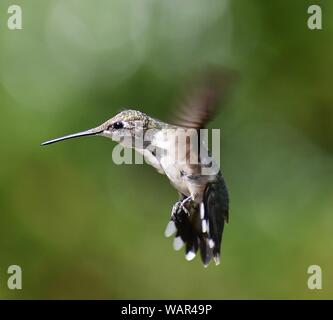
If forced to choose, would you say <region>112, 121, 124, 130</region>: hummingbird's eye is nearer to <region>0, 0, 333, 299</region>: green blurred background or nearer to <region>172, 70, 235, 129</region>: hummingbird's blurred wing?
<region>172, 70, 235, 129</region>: hummingbird's blurred wing

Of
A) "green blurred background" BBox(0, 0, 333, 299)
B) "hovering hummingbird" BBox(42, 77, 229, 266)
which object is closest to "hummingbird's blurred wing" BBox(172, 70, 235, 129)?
"hovering hummingbird" BBox(42, 77, 229, 266)

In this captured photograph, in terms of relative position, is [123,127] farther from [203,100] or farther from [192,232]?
[192,232]

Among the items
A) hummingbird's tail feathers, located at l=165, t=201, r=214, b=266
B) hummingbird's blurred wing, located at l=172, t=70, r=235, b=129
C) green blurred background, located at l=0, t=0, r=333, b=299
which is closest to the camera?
hummingbird's blurred wing, located at l=172, t=70, r=235, b=129

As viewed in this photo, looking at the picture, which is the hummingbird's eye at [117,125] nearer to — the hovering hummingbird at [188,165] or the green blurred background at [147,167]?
the hovering hummingbird at [188,165]

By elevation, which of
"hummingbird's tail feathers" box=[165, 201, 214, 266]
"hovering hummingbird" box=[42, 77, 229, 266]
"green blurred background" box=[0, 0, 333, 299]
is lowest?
"hummingbird's tail feathers" box=[165, 201, 214, 266]

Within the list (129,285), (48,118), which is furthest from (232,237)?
(48,118)

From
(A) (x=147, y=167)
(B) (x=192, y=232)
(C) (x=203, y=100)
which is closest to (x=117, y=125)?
(C) (x=203, y=100)

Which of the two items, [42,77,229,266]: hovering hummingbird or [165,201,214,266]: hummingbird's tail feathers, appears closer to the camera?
[42,77,229,266]: hovering hummingbird

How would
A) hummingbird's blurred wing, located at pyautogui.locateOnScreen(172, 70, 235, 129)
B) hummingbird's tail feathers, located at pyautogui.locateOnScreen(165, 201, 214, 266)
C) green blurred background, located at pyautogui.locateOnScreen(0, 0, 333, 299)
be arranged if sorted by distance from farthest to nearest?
green blurred background, located at pyautogui.locateOnScreen(0, 0, 333, 299) < hummingbird's tail feathers, located at pyautogui.locateOnScreen(165, 201, 214, 266) < hummingbird's blurred wing, located at pyautogui.locateOnScreen(172, 70, 235, 129)
